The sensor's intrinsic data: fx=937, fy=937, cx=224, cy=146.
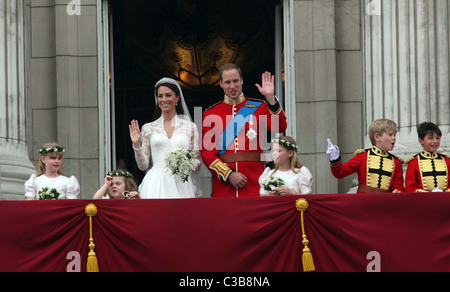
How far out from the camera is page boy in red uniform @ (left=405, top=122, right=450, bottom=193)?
9586 millimetres

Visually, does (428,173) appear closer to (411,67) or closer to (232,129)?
(232,129)

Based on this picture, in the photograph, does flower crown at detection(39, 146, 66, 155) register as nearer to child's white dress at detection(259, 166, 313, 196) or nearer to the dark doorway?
child's white dress at detection(259, 166, 313, 196)

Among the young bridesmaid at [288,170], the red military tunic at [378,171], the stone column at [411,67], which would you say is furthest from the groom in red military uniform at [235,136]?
the stone column at [411,67]

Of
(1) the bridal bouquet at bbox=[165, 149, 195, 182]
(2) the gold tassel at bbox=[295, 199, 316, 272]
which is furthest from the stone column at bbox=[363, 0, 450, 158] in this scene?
(2) the gold tassel at bbox=[295, 199, 316, 272]

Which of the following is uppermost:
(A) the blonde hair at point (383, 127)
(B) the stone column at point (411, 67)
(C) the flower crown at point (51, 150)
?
(B) the stone column at point (411, 67)

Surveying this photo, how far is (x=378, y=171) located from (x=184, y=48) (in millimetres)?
8792

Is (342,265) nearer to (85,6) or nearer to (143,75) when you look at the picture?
(85,6)

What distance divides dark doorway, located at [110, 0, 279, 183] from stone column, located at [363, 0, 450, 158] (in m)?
4.71

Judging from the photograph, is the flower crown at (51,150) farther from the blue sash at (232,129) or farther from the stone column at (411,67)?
the stone column at (411,67)

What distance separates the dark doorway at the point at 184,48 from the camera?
17094 millimetres

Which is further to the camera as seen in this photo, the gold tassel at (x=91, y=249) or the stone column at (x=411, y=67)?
the stone column at (x=411, y=67)

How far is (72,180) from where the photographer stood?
978cm

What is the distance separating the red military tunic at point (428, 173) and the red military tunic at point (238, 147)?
1411 mm

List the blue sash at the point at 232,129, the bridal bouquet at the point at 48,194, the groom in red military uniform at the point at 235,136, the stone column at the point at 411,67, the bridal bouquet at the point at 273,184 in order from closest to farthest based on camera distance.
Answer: the bridal bouquet at the point at 273,184, the bridal bouquet at the point at 48,194, the groom in red military uniform at the point at 235,136, the blue sash at the point at 232,129, the stone column at the point at 411,67
